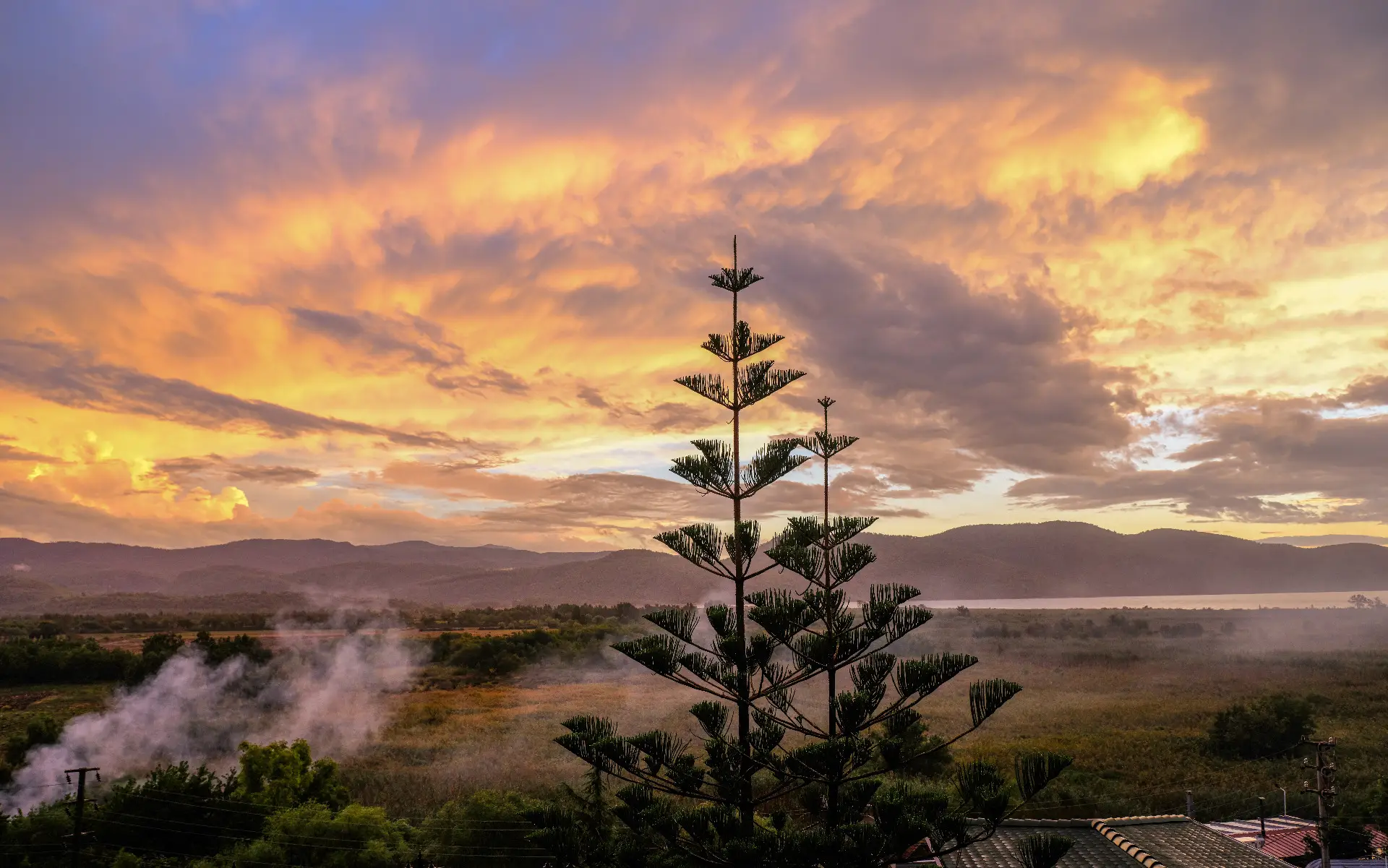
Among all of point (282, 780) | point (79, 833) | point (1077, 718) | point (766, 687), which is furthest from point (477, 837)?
point (1077, 718)

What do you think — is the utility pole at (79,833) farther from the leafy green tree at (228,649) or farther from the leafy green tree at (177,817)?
the leafy green tree at (228,649)

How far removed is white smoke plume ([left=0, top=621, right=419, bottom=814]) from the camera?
1019 inches

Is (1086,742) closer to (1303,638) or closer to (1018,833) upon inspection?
(1018,833)

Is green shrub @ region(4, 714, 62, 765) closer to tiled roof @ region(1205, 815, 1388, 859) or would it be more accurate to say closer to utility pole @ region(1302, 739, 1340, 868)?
tiled roof @ region(1205, 815, 1388, 859)

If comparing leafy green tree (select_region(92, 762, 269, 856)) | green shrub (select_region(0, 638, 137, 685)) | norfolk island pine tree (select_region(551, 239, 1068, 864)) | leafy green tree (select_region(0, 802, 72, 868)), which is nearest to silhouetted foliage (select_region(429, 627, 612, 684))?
green shrub (select_region(0, 638, 137, 685))

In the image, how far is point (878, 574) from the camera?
13150 cm

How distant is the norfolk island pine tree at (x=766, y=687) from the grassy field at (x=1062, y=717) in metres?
16.2

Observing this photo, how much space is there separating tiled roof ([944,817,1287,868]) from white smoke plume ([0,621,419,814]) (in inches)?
923

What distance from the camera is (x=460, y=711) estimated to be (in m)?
40.2

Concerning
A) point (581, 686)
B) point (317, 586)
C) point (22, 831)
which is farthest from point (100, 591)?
point (22, 831)

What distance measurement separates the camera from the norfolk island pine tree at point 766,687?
923 centimetres

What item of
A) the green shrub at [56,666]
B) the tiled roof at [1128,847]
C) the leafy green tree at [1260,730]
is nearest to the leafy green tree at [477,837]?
the tiled roof at [1128,847]

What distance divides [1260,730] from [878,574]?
102 m

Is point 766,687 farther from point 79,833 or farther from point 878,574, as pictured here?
point 878,574
